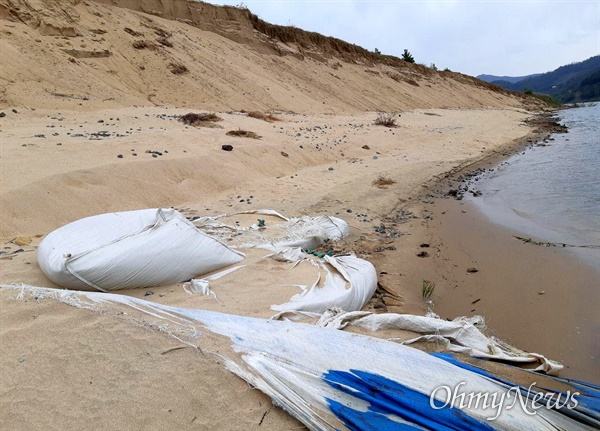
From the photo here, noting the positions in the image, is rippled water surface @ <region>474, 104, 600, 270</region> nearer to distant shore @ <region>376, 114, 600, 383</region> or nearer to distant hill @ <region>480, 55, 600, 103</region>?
distant shore @ <region>376, 114, 600, 383</region>

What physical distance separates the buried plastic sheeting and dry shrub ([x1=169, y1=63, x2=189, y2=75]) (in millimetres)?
11008

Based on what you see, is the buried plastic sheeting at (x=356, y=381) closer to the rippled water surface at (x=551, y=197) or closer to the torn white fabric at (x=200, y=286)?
the torn white fabric at (x=200, y=286)

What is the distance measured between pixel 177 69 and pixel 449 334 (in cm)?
1156

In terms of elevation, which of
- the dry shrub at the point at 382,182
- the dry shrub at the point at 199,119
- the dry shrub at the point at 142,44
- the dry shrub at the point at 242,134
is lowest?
the dry shrub at the point at 382,182

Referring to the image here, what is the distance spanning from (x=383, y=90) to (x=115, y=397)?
797 inches

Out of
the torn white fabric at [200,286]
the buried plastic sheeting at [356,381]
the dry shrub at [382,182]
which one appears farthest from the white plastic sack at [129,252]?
the dry shrub at [382,182]

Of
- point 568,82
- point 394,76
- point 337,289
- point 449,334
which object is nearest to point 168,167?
point 337,289

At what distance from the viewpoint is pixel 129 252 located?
8.16 ft

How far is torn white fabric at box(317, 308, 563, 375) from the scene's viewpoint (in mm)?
2000

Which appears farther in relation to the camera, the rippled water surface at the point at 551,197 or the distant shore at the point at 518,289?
the rippled water surface at the point at 551,197

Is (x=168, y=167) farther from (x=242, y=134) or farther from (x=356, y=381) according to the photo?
(x=356, y=381)

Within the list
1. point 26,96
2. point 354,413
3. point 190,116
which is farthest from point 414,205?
point 26,96

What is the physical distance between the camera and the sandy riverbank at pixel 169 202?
1.61m

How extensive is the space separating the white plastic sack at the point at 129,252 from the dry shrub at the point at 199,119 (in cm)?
519
